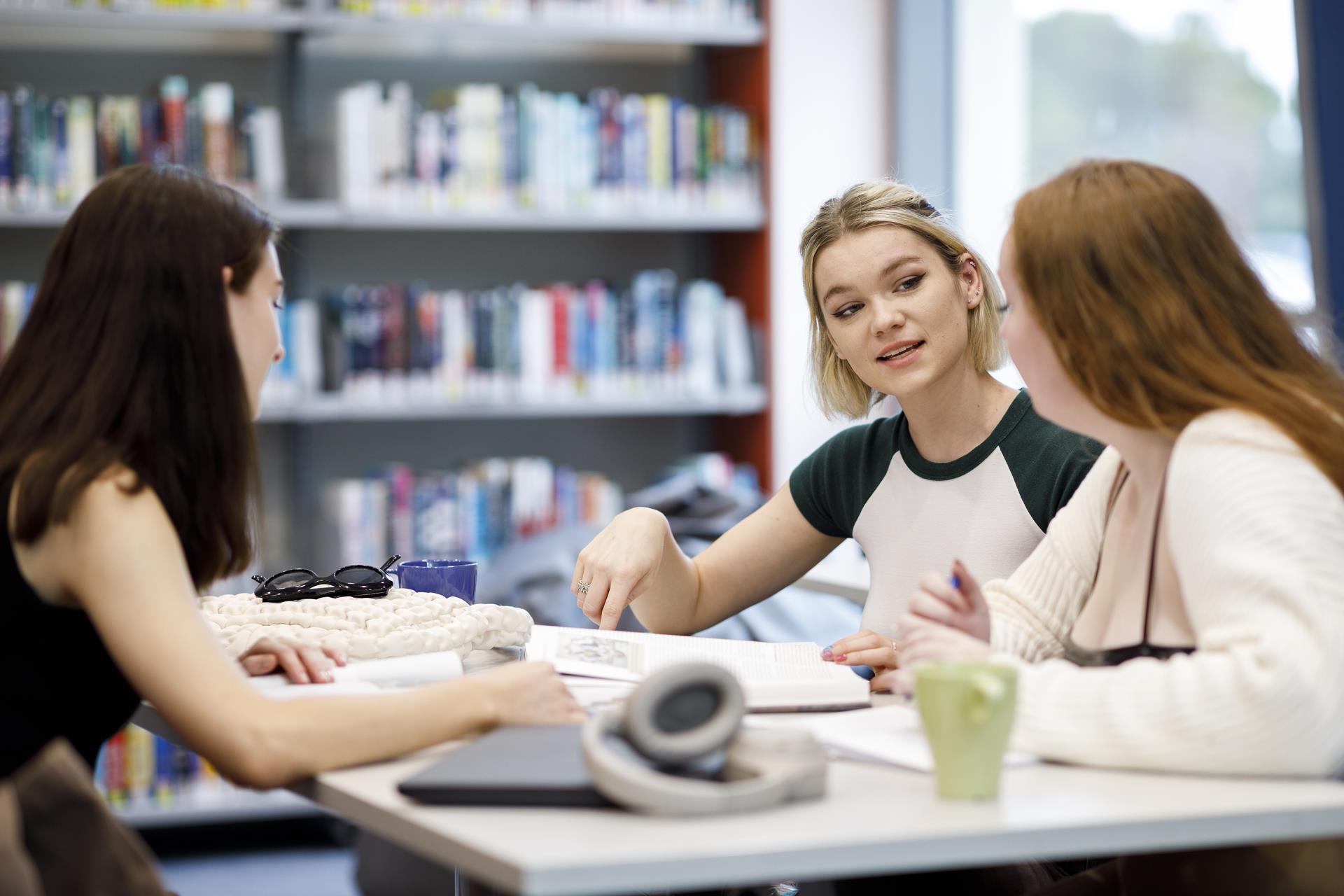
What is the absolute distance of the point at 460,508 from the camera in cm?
358

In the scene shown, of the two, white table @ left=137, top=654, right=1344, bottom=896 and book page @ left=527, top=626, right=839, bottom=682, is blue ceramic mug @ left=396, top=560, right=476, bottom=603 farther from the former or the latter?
white table @ left=137, top=654, right=1344, bottom=896

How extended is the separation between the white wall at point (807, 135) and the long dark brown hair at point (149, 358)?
251cm

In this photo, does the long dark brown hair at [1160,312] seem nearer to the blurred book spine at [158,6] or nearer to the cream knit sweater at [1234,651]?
the cream knit sweater at [1234,651]

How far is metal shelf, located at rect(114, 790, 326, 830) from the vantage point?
337cm

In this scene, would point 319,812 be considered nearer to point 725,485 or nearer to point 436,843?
point 725,485

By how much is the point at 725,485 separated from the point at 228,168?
1.41 m

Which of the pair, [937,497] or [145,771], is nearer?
[937,497]

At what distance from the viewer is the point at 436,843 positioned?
0.94 meters

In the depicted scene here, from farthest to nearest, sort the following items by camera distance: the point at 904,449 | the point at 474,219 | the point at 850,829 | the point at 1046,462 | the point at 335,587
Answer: the point at 474,219
the point at 904,449
the point at 1046,462
the point at 335,587
the point at 850,829

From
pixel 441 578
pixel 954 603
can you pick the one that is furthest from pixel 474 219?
pixel 954 603

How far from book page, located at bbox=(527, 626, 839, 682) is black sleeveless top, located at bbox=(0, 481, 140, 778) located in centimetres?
43

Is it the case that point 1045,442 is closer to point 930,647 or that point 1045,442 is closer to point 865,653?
point 865,653

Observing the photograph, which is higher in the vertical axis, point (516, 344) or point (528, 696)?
point (516, 344)

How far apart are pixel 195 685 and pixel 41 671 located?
18 centimetres
